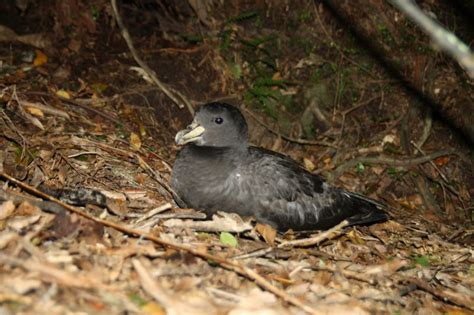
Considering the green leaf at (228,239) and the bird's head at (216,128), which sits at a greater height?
the bird's head at (216,128)

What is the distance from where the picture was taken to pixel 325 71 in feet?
25.6

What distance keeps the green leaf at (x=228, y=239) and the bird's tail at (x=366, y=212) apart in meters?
1.88

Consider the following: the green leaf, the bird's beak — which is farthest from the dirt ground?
the bird's beak

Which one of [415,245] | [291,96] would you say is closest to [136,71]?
[291,96]

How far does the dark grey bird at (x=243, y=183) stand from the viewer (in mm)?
4719

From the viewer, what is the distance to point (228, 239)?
398 centimetres

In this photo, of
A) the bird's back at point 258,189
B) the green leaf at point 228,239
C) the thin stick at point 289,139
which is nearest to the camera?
the green leaf at point 228,239

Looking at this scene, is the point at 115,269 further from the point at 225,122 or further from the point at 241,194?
the point at 225,122

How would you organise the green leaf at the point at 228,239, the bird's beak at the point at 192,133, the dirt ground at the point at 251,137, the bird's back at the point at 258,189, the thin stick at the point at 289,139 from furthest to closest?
the thin stick at the point at 289,139 → the bird's beak at the point at 192,133 → the bird's back at the point at 258,189 → the green leaf at the point at 228,239 → the dirt ground at the point at 251,137

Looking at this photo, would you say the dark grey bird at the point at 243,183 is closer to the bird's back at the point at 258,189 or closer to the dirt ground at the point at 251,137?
the bird's back at the point at 258,189

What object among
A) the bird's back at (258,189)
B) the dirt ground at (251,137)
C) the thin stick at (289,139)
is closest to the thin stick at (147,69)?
the dirt ground at (251,137)

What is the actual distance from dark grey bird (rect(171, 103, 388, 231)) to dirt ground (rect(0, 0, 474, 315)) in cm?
22

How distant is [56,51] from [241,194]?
4.35m

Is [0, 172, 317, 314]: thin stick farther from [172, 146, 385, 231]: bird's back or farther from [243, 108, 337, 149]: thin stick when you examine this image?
[243, 108, 337, 149]: thin stick
